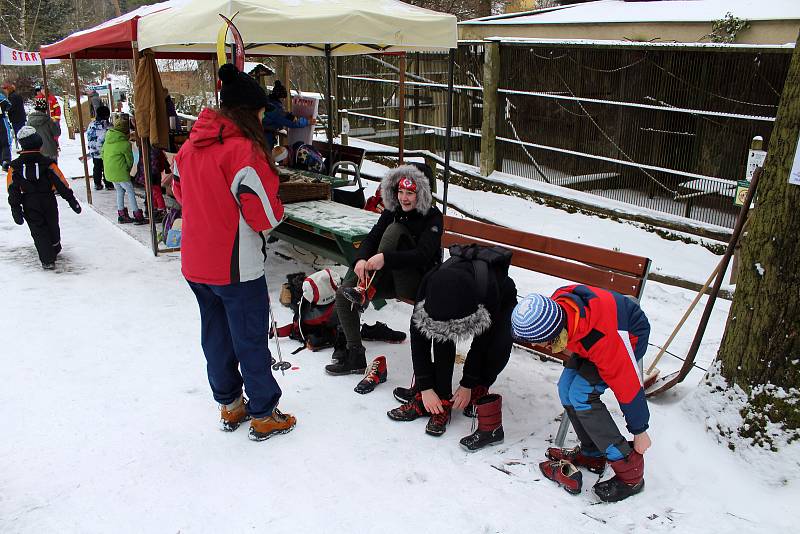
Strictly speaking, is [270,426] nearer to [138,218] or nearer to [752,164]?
[752,164]

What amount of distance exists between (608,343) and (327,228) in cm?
280

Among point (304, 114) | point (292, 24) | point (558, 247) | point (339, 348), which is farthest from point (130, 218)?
point (558, 247)

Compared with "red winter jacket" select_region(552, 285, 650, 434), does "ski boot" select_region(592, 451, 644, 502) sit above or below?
below

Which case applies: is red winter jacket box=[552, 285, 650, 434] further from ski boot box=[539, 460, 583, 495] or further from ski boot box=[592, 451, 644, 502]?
ski boot box=[539, 460, 583, 495]

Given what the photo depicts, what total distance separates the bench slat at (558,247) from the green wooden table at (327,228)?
0.79m

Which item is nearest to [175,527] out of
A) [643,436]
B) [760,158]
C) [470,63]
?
[643,436]

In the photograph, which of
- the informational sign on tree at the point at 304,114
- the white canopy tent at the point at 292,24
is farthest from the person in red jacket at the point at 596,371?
the informational sign on tree at the point at 304,114

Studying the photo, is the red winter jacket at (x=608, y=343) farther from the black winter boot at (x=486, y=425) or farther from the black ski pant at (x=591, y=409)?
the black winter boot at (x=486, y=425)

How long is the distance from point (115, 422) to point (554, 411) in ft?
8.21

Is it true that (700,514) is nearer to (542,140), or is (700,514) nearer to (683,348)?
(683,348)

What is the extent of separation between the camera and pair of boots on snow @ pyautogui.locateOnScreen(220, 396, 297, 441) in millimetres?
3350

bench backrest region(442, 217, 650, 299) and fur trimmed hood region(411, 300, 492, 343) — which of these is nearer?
fur trimmed hood region(411, 300, 492, 343)

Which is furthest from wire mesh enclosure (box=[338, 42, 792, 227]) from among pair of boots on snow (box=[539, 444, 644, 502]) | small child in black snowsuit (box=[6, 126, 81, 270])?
small child in black snowsuit (box=[6, 126, 81, 270])

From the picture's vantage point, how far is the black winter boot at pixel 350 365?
13.4ft
